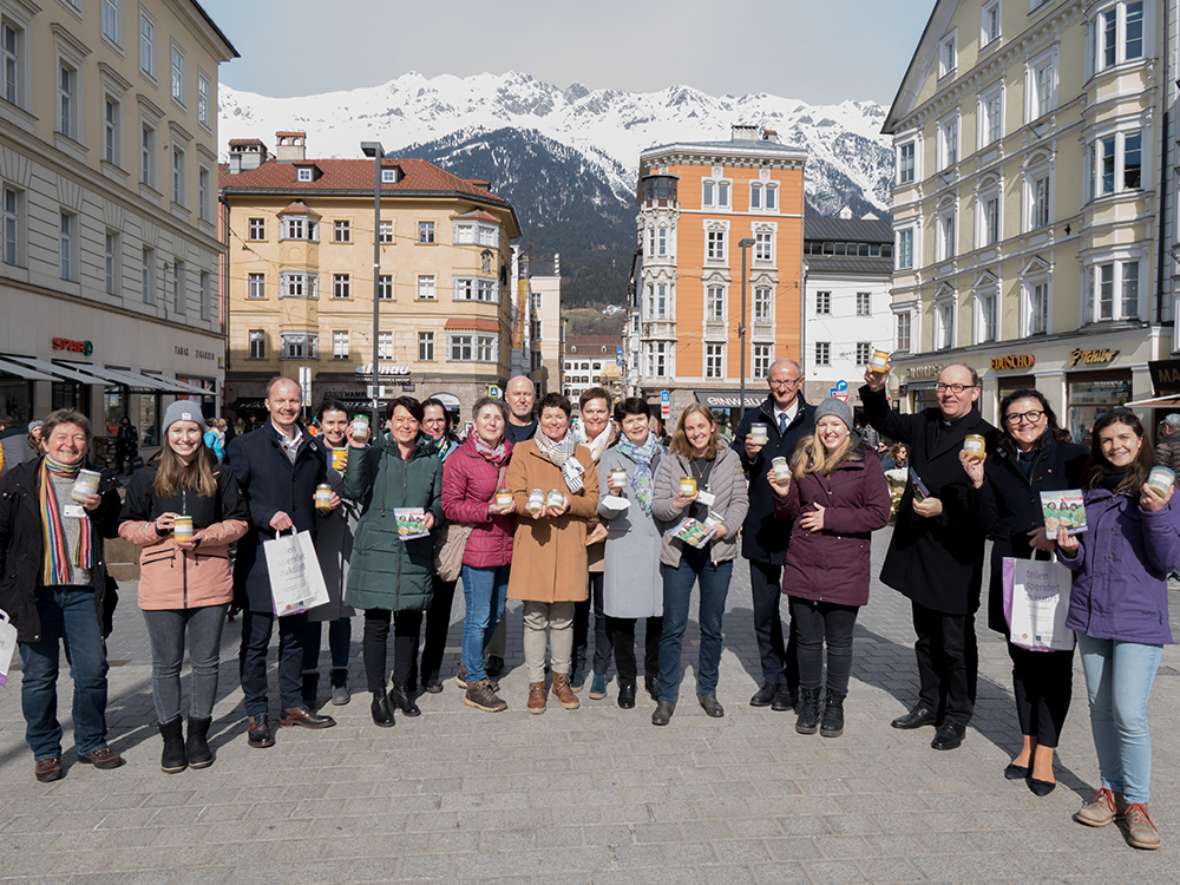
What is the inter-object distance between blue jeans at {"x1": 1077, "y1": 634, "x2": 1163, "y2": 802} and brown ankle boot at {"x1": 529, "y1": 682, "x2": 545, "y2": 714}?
130 inches

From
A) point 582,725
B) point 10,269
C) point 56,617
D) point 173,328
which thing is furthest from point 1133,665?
point 173,328

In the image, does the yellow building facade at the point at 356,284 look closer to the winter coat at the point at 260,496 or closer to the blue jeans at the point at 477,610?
the blue jeans at the point at 477,610

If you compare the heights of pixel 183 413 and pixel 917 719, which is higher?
pixel 183 413

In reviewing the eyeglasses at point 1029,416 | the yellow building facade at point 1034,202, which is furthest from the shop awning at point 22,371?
the yellow building facade at point 1034,202

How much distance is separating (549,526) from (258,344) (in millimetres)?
50772

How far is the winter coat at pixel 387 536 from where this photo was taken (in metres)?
5.80

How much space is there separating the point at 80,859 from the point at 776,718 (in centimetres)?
406

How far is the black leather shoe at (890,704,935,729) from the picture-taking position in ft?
19.0

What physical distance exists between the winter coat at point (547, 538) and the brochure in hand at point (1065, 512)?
2741mm

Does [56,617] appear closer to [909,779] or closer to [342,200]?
[909,779]

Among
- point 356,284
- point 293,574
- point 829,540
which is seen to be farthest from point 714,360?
point 293,574

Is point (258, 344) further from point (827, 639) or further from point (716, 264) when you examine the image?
point (827, 639)

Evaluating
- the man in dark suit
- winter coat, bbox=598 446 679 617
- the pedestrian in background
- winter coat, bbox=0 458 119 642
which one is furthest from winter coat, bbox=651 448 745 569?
winter coat, bbox=0 458 119 642

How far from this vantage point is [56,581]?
4.81 m
